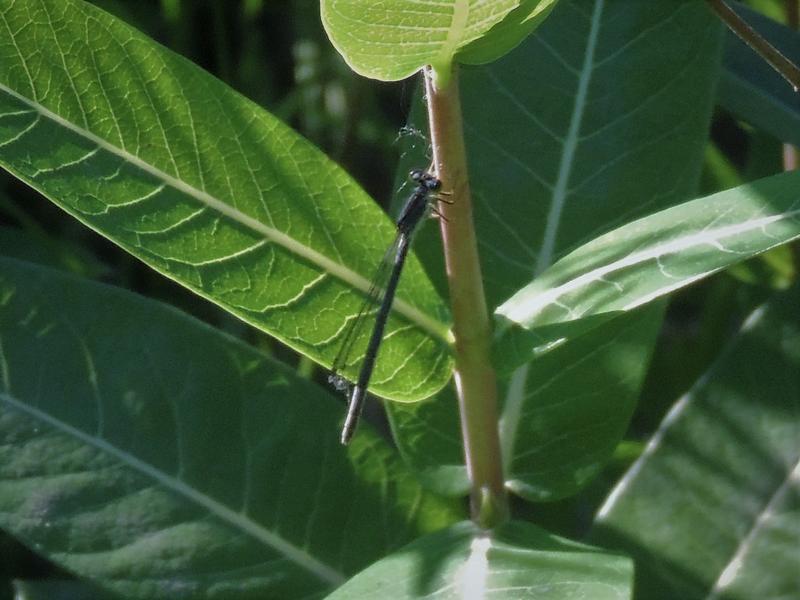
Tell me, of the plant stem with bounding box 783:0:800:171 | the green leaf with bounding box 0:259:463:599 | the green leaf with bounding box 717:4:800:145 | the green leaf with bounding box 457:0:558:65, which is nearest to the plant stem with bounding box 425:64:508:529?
the green leaf with bounding box 457:0:558:65

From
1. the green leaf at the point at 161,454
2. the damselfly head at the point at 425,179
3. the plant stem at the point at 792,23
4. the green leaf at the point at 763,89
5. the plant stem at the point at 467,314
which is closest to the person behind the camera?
the plant stem at the point at 467,314

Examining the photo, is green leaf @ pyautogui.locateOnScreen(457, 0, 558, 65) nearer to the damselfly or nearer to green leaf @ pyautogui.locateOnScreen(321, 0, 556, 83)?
green leaf @ pyautogui.locateOnScreen(321, 0, 556, 83)

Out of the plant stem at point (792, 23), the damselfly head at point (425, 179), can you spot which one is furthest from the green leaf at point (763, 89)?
the damselfly head at point (425, 179)

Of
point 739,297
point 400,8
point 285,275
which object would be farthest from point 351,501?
point 739,297

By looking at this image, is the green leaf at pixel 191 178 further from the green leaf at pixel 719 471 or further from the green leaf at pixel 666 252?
the green leaf at pixel 719 471

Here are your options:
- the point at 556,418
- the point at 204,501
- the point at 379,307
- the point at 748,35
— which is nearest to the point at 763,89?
the point at 748,35


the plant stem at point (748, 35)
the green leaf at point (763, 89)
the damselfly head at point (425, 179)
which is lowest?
the damselfly head at point (425, 179)

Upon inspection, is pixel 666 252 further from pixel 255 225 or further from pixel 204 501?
pixel 204 501

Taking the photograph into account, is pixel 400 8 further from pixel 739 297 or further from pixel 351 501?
pixel 739 297
